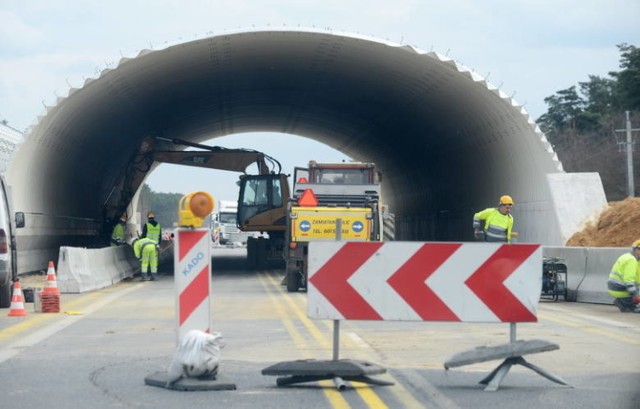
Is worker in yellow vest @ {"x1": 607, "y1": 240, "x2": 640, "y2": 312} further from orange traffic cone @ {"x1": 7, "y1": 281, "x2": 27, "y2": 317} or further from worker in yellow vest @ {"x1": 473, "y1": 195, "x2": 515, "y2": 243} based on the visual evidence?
orange traffic cone @ {"x1": 7, "y1": 281, "x2": 27, "y2": 317}

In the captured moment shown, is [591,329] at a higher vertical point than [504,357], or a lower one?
lower

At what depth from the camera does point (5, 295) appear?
1888 cm

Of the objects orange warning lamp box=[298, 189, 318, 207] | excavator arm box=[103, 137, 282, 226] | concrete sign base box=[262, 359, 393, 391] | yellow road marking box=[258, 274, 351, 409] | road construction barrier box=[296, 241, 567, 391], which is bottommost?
yellow road marking box=[258, 274, 351, 409]

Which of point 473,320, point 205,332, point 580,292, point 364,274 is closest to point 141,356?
point 205,332

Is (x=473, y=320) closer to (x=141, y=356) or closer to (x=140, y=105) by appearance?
(x=141, y=356)

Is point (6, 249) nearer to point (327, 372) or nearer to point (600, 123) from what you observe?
point (327, 372)

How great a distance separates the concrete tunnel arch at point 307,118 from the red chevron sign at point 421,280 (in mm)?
17493

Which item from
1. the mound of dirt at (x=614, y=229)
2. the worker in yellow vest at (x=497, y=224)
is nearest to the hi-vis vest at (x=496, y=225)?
the worker in yellow vest at (x=497, y=224)

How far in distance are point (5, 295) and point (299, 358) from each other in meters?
8.50

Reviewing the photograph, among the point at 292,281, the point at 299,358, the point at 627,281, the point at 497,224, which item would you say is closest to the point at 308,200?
the point at 292,281

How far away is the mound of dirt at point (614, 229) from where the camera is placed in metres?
25.7

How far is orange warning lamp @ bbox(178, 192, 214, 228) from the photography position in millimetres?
10338

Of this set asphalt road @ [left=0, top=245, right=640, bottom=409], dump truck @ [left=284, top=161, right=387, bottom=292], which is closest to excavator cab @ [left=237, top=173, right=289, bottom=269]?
dump truck @ [left=284, top=161, right=387, bottom=292]

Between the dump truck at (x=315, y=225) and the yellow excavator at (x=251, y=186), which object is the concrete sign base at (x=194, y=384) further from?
the yellow excavator at (x=251, y=186)
